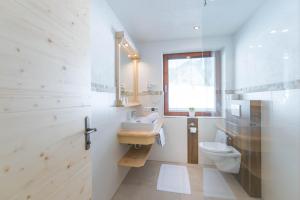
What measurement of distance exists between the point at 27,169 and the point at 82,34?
0.79 m

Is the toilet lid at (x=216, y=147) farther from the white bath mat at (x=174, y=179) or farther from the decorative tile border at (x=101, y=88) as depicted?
the decorative tile border at (x=101, y=88)

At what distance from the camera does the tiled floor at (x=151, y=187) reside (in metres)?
1.92

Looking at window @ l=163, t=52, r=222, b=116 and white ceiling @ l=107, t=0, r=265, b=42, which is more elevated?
white ceiling @ l=107, t=0, r=265, b=42

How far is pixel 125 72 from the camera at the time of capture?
8.10 ft

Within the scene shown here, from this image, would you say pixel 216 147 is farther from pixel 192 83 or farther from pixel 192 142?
pixel 192 83

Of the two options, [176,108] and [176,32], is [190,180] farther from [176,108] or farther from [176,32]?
[176,32]

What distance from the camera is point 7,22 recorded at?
1.76ft

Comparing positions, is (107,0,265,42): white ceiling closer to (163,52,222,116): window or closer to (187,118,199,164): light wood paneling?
(163,52,222,116): window

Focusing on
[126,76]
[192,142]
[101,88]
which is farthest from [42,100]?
[192,142]

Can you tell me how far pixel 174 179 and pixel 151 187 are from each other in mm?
393

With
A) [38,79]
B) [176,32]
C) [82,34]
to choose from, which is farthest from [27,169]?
[176,32]

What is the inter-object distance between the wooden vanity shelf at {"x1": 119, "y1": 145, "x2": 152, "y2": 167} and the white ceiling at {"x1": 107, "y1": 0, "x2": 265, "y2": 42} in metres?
1.90

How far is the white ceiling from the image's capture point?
72.9 inches

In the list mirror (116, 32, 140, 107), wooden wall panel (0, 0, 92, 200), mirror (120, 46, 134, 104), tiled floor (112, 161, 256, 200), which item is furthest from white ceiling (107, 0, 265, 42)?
tiled floor (112, 161, 256, 200)
